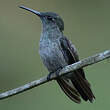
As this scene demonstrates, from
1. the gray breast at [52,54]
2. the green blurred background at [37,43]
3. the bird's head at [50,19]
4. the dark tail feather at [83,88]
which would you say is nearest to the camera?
the dark tail feather at [83,88]

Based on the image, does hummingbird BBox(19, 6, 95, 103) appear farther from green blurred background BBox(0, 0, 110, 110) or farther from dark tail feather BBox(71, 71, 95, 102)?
green blurred background BBox(0, 0, 110, 110)

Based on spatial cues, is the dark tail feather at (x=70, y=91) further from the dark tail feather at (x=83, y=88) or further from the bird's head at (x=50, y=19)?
the bird's head at (x=50, y=19)

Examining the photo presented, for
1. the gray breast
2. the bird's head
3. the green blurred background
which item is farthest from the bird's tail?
the green blurred background

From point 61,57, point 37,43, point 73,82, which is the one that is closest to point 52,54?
point 61,57

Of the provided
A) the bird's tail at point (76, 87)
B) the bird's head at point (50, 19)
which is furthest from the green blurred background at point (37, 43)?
the bird's head at point (50, 19)

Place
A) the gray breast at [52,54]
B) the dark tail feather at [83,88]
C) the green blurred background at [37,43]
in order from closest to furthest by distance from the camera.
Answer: the dark tail feather at [83,88], the gray breast at [52,54], the green blurred background at [37,43]
